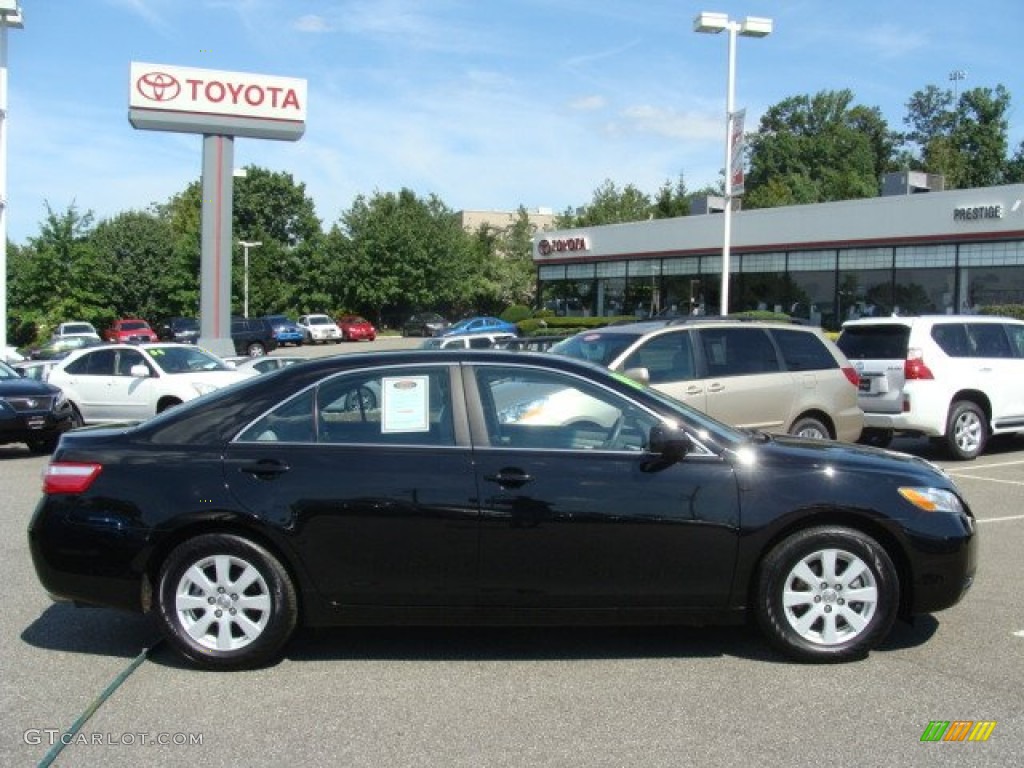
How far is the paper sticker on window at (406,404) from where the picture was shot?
518cm

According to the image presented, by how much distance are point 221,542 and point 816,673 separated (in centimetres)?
302

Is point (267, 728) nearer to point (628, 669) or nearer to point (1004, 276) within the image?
point (628, 669)

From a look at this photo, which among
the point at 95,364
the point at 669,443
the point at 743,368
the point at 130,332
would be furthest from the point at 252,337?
the point at 669,443

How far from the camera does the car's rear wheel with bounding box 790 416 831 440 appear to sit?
1077 cm

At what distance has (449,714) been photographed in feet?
14.7

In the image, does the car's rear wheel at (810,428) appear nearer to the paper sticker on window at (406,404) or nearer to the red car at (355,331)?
the paper sticker on window at (406,404)

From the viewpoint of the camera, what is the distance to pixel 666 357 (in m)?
10.3

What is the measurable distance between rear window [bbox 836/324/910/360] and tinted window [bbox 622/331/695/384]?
3525 mm

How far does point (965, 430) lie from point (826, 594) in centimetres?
852

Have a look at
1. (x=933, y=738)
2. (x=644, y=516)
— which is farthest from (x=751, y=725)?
(x=644, y=516)

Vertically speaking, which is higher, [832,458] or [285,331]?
[285,331]

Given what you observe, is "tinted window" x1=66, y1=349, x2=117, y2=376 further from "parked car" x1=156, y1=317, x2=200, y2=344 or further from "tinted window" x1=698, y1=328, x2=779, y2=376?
"parked car" x1=156, y1=317, x2=200, y2=344

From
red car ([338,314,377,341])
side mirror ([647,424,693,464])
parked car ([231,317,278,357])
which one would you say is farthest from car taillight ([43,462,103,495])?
red car ([338,314,377,341])

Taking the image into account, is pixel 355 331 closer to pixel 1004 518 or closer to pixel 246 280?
pixel 246 280
